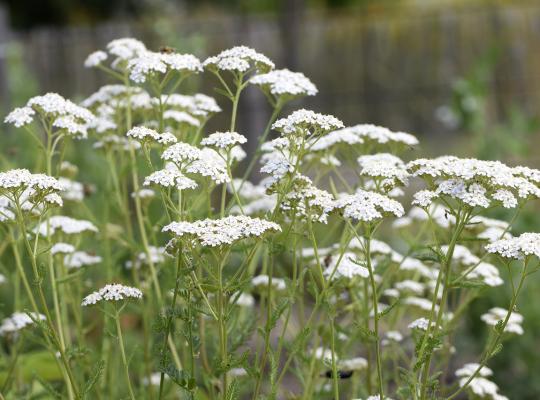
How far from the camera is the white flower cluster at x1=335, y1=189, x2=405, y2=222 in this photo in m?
2.64

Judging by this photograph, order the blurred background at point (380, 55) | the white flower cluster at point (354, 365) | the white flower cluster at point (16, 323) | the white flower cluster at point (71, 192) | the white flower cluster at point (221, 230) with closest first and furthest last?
1. the white flower cluster at point (221, 230)
2. the white flower cluster at point (16, 323)
3. the white flower cluster at point (354, 365)
4. the white flower cluster at point (71, 192)
5. the blurred background at point (380, 55)

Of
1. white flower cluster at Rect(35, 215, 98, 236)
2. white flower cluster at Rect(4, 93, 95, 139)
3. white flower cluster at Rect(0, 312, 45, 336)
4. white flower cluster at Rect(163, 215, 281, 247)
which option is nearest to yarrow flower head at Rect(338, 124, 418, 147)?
white flower cluster at Rect(163, 215, 281, 247)

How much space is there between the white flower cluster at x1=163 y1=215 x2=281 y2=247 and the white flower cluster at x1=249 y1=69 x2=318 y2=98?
63cm

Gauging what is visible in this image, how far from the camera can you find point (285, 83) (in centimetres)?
313

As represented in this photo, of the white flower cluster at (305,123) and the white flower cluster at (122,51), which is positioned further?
the white flower cluster at (122,51)

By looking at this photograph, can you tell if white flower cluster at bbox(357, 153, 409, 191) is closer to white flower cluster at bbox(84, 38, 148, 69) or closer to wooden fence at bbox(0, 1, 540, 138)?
white flower cluster at bbox(84, 38, 148, 69)

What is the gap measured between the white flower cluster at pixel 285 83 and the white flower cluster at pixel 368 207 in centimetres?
53

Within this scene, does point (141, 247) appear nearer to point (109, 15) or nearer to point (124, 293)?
point (124, 293)

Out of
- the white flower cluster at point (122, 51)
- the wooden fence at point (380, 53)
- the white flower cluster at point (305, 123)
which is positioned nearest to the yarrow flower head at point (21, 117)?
the white flower cluster at point (122, 51)

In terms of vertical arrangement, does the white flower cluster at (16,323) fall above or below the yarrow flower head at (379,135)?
below

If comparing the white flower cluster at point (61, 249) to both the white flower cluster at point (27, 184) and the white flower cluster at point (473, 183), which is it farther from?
the white flower cluster at point (473, 183)

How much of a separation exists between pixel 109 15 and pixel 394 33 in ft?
51.8

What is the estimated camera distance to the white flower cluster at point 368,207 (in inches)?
104

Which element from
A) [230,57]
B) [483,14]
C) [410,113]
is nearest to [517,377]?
[230,57]
